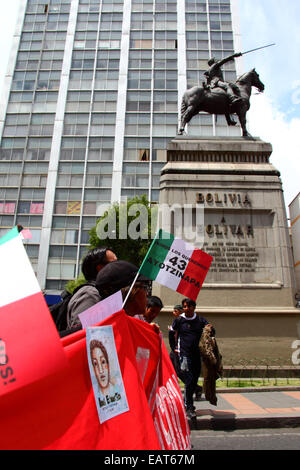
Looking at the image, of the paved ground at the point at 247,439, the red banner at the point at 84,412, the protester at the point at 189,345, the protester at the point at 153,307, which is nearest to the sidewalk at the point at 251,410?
the paved ground at the point at 247,439

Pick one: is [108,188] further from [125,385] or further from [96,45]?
[125,385]

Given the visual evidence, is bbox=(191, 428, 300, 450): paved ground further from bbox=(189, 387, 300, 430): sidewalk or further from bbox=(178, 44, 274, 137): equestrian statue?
bbox=(178, 44, 274, 137): equestrian statue

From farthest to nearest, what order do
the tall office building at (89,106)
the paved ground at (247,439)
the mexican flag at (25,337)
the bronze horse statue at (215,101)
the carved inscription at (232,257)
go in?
the tall office building at (89,106)
the bronze horse statue at (215,101)
the carved inscription at (232,257)
the paved ground at (247,439)
the mexican flag at (25,337)

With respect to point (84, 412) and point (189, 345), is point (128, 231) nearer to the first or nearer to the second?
point (189, 345)

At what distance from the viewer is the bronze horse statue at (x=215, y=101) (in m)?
11.4

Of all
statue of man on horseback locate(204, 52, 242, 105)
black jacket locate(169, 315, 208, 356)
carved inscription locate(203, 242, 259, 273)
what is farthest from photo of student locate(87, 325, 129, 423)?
statue of man on horseback locate(204, 52, 242, 105)

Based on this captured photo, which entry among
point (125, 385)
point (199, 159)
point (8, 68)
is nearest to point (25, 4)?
point (8, 68)

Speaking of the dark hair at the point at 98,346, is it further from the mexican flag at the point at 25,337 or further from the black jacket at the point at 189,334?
the black jacket at the point at 189,334

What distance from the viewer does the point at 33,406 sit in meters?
1.54

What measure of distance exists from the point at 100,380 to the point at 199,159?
10103mm

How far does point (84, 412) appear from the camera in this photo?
5.78 feet

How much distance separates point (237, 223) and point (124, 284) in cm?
784

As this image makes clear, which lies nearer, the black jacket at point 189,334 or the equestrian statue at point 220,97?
the black jacket at point 189,334

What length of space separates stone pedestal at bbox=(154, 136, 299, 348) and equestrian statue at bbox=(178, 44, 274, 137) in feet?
3.76
